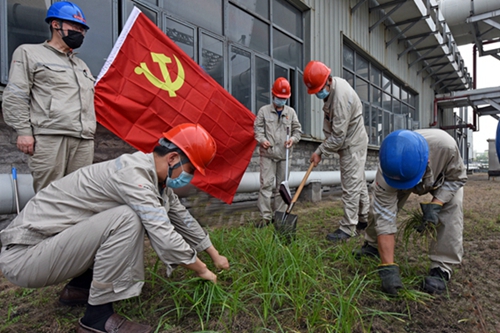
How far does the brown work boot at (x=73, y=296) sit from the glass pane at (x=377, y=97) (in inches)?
399

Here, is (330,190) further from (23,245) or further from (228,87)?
(23,245)

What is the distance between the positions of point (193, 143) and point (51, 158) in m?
1.35

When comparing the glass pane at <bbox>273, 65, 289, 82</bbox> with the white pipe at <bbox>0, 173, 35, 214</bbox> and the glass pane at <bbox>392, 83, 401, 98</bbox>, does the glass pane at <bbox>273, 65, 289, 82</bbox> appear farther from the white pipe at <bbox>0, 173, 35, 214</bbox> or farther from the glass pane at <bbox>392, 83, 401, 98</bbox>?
the glass pane at <bbox>392, 83, 401, 98</bbox>

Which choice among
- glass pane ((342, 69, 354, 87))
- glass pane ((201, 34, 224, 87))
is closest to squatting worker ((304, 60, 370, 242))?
glass pane ((201, 34, 224, 87))

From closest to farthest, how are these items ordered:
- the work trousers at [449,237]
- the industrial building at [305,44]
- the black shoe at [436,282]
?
1. the black shoe at [436,282]
2. the work trousers at [449,237]
3. the industrial building at [305,44]

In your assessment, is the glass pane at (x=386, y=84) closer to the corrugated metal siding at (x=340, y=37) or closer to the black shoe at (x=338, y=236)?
the corrugated metal siding at (x=340, y=37)

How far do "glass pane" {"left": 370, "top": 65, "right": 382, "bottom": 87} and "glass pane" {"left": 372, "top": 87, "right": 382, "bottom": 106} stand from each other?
0.74ft

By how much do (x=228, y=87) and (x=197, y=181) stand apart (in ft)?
5.82

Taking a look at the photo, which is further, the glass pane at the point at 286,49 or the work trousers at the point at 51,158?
the glass pane at the point at 286,49

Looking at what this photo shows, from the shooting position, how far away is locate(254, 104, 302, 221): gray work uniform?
398cm

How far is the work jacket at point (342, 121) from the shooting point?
3186mm

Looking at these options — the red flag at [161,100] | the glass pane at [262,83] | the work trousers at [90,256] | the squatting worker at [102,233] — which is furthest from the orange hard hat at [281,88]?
the work trousers at [90,256]

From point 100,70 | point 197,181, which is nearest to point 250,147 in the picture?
point 197,181

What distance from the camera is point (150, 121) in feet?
12.0
